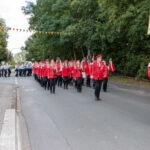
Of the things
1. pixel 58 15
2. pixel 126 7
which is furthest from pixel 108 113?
pixel 58 15

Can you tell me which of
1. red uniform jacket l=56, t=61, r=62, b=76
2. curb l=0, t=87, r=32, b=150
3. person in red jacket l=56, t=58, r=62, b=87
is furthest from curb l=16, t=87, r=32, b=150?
red uniform jacket l=56, t=61, r=62, b=76

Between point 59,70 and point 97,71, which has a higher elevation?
point 97,71

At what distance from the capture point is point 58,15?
24578 millimetres

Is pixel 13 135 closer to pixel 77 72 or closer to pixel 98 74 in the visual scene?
pixel 98 74

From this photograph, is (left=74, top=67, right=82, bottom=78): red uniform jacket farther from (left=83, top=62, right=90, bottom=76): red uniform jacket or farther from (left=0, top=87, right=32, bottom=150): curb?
(left=0, top=87, right=32, bottom=150): curb

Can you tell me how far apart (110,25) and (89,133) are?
1024cm

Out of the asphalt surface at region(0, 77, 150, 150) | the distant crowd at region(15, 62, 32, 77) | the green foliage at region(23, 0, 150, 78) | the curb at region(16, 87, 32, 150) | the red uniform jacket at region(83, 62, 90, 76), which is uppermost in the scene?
the green foliage at region(23, 0, 150, 78)

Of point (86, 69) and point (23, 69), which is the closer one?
point (86, 69)

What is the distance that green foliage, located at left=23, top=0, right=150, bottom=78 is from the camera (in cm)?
1259

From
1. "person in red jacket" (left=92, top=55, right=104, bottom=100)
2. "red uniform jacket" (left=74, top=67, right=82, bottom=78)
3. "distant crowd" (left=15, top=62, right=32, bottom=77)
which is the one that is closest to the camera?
"person in red jacket" (left=92, top=55, right=104, bottom=100)

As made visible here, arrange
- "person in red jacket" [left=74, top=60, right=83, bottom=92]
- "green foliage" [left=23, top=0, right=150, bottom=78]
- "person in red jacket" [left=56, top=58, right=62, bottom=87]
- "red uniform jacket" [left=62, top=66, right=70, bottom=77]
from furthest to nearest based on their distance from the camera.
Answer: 1. "red uniform jacket" [left=62, top=66, right=70, bottom=77]
2. "person in red jacket" [left=56, top=58, right=62, bottom=87]
3. "person in red jacket" [left=74, top=60, right=83, bottom=92]
4. "green foliage" [left=23, top=0, right=150, bottom=78]

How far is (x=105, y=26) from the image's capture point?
53.3 ft

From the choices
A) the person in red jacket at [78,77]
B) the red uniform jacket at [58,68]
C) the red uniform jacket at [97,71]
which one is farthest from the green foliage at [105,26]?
the red uniform jacket at [58,68]

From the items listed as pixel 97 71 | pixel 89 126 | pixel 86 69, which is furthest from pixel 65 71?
pixel 89 126
